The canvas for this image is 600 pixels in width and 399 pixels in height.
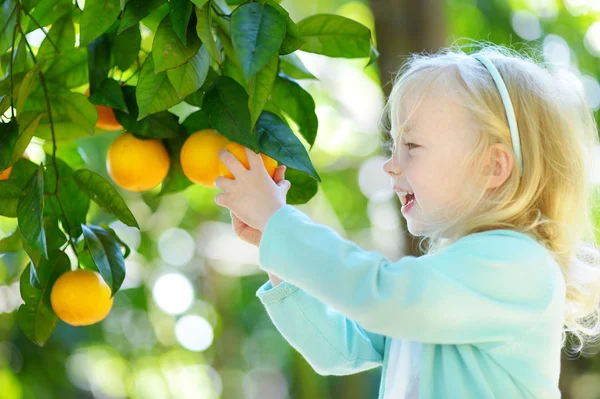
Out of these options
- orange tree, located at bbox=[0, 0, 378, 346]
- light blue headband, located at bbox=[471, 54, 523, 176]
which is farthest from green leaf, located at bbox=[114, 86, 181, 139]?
light blue headband, located at bbox=[471, 54, 523, 176]

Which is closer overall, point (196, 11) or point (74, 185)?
point (196, 11)

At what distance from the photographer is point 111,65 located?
1.03 meters

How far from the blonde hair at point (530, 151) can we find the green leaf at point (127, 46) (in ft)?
1.16

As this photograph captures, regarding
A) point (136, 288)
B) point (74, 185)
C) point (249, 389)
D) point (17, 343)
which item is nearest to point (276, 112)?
point (74, 185)

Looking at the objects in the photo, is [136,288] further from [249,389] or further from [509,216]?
[509,216]

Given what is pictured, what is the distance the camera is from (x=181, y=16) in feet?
2.73

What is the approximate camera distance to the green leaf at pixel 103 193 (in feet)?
3.12

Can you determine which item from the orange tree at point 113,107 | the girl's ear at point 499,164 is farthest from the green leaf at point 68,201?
the girl's ear at point 499,164

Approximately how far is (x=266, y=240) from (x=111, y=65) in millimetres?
308

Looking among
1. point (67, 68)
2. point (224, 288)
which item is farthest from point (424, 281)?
point (224, 288)

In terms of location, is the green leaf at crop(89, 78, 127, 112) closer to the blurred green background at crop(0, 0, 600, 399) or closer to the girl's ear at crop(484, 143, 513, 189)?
the girl's ear at crop(484, 143, 513, 189)

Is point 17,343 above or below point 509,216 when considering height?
below

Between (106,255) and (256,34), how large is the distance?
0.35 m

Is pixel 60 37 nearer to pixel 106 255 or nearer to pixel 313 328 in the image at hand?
pixel 106 255
